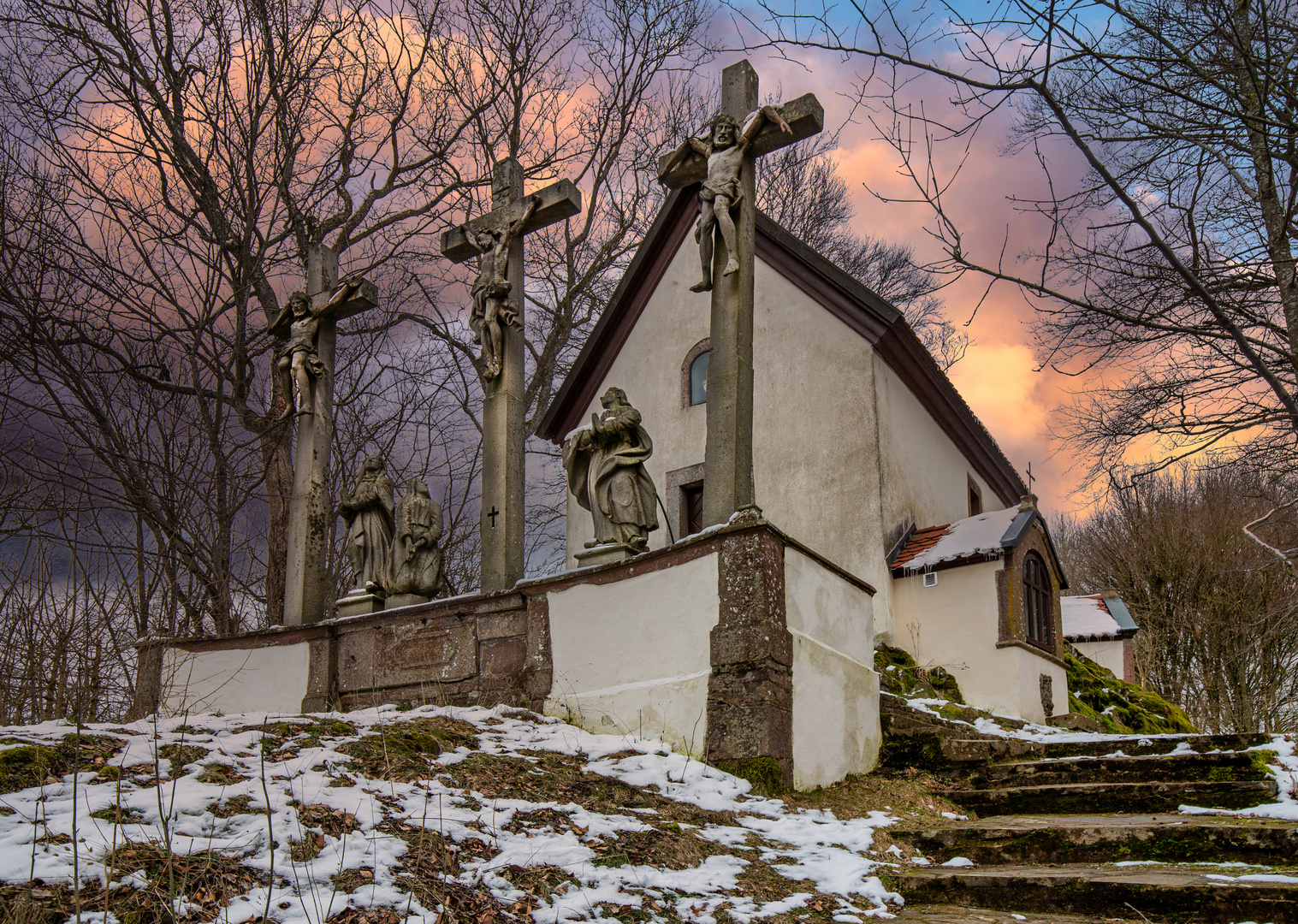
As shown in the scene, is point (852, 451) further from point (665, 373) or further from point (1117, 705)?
point (1117, 705)

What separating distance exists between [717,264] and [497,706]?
3646mm

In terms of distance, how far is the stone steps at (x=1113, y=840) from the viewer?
15.2 ft

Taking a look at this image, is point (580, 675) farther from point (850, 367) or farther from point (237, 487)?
point (850, 367)

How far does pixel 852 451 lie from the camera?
41.9ft

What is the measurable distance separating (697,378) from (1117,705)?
7034mm

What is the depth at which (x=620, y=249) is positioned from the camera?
17.5 meters

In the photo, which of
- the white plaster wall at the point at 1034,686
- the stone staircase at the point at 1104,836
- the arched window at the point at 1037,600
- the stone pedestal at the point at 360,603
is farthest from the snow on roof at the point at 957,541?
the stone pedestal at the point at 360,603

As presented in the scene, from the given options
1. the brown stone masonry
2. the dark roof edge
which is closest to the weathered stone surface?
the brown stone masonry

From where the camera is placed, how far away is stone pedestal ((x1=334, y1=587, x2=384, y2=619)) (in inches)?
356

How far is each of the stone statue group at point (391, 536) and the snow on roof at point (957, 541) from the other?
5.81 meters

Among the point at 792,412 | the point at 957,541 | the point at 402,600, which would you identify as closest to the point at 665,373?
the point at 792,412

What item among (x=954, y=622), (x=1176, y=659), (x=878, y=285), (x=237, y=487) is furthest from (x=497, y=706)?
(x=1176, y=659)

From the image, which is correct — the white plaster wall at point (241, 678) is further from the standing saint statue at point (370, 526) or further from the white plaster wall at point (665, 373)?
the white plaster wall at point (665, 373)

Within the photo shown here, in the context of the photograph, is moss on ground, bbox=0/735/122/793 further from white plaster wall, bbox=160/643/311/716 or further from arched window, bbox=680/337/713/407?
arched window, bbox=680/337/713/407
